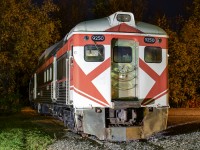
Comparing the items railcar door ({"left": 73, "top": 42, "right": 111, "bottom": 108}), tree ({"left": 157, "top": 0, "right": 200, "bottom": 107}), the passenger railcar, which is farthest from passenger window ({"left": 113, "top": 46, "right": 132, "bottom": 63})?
tree ({"left": 157, "top": 0, "right": 200, "bottom": 107})

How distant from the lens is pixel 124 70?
1377 cm

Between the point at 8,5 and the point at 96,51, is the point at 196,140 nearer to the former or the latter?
the point at 96,51

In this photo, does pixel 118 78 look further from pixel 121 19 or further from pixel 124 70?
pixel 121 19

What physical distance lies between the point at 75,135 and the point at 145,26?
13.0 ft

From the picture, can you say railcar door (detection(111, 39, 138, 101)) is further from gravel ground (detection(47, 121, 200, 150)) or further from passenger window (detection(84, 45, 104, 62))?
gravel ground (detection(47, 121, 200, 150))

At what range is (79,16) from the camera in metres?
50.6

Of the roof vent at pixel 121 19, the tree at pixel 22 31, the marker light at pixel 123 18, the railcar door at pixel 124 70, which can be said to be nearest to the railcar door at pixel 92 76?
the railcar door at pixel 124 70

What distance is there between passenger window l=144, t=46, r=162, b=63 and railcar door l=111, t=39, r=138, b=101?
1.09ft

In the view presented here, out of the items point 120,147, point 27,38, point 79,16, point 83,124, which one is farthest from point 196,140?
point 79,16

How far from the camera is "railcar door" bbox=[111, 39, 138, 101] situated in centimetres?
1376

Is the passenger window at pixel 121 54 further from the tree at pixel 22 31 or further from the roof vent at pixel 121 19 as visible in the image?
the tree at pixel 22 31

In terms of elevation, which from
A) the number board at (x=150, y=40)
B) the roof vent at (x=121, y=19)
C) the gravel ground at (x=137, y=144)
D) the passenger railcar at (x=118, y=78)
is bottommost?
the gravel ground at (x=137, y=144)

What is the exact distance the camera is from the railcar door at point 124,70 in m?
Result: 13.8

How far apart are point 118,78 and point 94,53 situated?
0.97 meters
